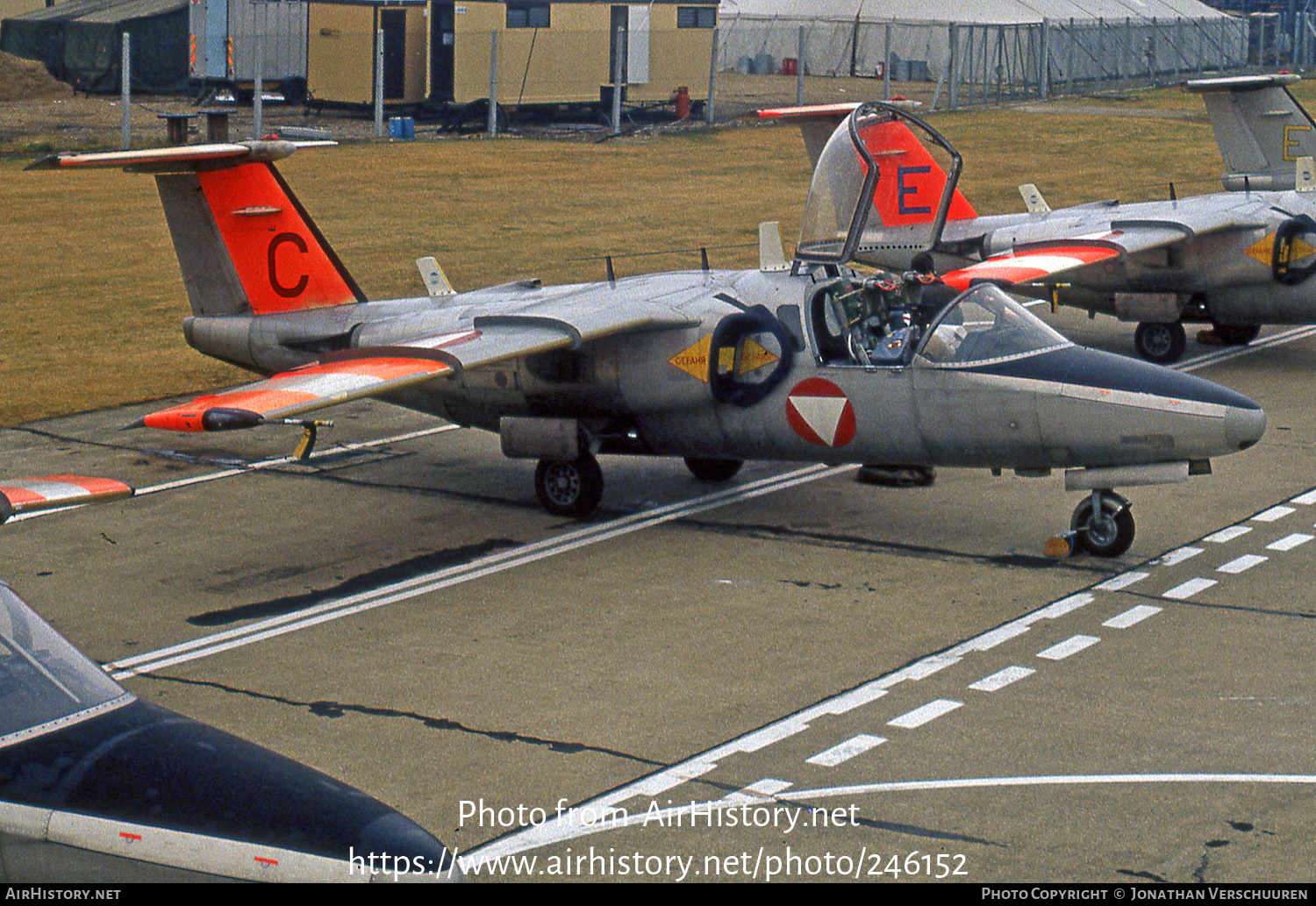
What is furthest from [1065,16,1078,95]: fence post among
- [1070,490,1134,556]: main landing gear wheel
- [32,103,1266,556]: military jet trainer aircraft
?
[1070,490,1134,556]: main landing gear wheel

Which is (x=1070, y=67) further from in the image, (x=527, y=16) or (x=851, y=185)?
(x=851, y=185)

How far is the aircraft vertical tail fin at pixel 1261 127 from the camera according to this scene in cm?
2520

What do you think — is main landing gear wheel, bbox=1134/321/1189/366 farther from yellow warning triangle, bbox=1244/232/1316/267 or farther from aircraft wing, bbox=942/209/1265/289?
yellow warning triangle, bbox=1244/232/1316/267

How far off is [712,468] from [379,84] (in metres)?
28.2

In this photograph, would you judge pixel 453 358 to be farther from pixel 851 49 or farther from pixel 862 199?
pixel 851 49

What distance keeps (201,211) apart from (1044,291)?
1162cm

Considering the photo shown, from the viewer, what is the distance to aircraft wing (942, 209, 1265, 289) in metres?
20.1

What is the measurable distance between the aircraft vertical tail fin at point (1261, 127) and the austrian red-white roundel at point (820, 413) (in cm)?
1337

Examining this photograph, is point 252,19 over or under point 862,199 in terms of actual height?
over

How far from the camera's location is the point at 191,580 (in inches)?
540

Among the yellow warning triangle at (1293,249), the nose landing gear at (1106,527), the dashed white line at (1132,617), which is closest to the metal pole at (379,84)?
the yellow warning triangle at (1293,249)

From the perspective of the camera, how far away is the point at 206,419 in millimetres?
11898

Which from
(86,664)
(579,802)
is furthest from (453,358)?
(86,664)

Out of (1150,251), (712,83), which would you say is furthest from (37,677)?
(712,83)
